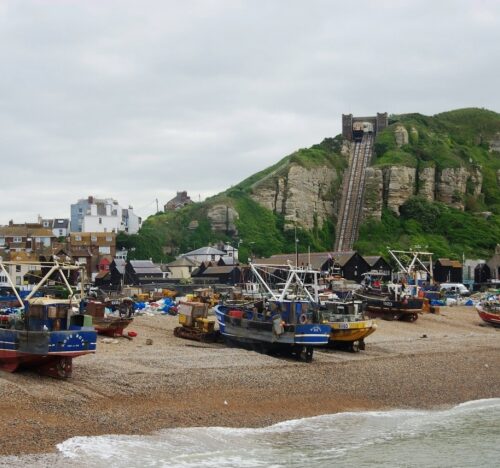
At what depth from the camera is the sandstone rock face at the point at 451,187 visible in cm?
11838

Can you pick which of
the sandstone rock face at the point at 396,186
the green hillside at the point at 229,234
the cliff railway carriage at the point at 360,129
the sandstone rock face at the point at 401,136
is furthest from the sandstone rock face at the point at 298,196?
the cliff railway carriage at the point at 360,129

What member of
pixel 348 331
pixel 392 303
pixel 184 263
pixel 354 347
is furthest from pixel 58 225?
pixel 348 331

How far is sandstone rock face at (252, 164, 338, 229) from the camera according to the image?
11438 cm

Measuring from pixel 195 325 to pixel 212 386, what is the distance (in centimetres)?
1230

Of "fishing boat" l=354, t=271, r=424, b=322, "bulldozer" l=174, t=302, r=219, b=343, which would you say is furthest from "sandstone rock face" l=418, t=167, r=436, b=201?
"bulldozer" l=174, t=302, r=219, b=343

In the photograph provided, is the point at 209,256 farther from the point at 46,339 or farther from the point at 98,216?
the point at 46,339

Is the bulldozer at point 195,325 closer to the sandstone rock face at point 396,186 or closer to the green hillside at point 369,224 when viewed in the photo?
the green hillside at point 369,224

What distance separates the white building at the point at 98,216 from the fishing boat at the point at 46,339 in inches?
4145

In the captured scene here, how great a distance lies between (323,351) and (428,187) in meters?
86.9

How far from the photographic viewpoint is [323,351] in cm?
3475

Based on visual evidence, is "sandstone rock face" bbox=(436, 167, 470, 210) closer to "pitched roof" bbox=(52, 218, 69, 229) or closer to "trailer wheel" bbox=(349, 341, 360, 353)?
"pitched roof" bbox=(52, 218, 69, 229)

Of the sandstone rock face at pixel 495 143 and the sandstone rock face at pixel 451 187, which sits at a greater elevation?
the sandstone rock face at pixel 495 143

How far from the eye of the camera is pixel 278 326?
30891 millimetres

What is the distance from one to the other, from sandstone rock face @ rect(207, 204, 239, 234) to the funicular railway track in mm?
15122
